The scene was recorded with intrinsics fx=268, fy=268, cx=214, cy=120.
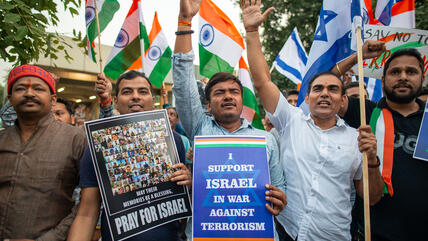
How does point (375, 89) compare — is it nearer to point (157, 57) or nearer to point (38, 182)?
point (157, 57)

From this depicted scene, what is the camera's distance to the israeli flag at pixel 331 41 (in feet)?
9.07

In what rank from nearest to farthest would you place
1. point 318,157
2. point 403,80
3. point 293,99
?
point 318,157
point 403,80
point 293,99

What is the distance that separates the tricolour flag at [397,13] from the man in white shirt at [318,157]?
2057mm

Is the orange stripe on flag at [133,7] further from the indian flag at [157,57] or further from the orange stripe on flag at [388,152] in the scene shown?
the orange stripe on flag at [388,152]

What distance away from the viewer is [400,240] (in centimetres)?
205

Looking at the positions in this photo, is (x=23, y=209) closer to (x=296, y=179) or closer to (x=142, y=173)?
(x=142, y=173)

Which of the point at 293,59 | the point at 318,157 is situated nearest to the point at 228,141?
the point at 318,157

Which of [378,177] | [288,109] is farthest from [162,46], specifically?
[378,177]

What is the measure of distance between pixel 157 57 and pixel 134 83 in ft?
11.0

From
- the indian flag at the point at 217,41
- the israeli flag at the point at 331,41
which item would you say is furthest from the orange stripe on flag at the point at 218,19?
the israeli flag at the point at 331,41

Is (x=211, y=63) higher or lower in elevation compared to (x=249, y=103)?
higher

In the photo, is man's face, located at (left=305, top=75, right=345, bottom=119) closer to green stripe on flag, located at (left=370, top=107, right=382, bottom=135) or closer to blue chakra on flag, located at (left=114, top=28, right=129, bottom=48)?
green stripe on flag, located at (left=370, top=107, right=382, bottom=135)

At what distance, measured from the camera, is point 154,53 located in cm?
535

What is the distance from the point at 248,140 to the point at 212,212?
0.53m
